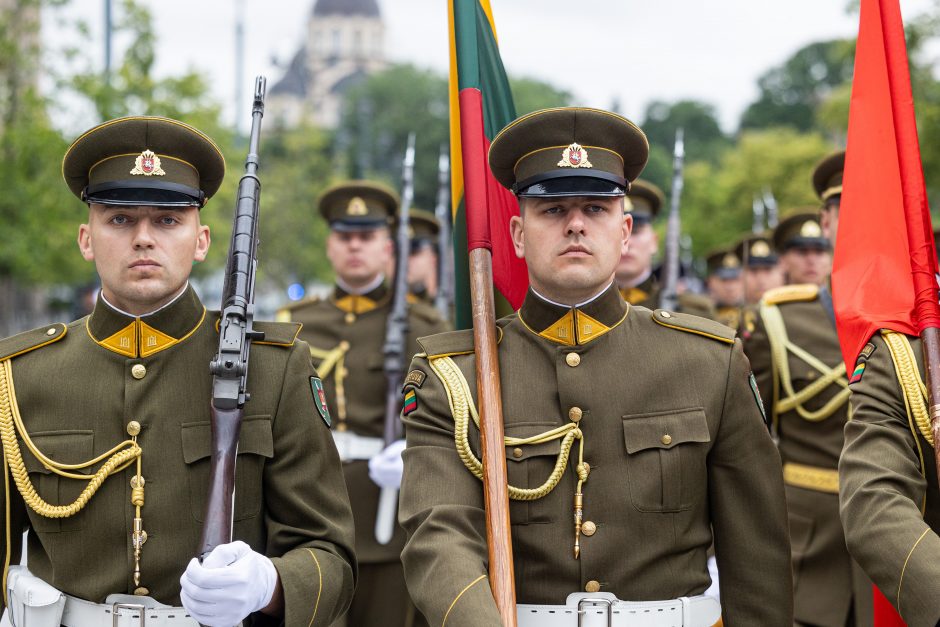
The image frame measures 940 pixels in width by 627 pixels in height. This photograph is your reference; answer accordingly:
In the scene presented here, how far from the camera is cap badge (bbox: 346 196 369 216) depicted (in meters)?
7.60

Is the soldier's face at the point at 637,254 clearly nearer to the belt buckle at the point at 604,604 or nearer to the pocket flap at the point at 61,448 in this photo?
the belt buckle at the point at 604,604

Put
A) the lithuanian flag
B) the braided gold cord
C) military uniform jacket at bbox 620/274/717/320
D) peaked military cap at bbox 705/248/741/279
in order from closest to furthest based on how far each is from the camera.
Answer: the braided gold cord → the lithuanian flag → military uniform jacket at bbox 620/274/717/320 → peaked military cap at bbox 705/248/741/279

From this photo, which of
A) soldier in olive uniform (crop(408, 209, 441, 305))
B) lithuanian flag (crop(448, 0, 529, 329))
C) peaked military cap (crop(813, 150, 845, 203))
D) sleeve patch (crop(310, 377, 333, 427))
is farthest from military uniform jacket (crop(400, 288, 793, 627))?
soldier in olive uniform (crop(408, 209, 441, 305))

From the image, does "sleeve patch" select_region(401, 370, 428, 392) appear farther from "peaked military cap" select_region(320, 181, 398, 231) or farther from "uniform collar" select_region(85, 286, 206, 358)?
"peaked military cap" select_region(320, 181, 398, 231)

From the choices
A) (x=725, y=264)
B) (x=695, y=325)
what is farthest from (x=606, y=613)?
(x=725, y=264)

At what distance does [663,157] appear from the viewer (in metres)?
65.4

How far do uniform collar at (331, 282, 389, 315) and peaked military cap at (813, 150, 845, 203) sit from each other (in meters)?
2.92

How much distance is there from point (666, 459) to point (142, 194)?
1749 millimetres

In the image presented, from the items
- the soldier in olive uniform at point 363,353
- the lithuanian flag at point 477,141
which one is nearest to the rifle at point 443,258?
the soldier in olive uniform at point 363,353

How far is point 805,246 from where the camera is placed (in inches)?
322

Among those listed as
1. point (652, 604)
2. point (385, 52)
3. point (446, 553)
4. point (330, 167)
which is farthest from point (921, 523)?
point (385, 52)

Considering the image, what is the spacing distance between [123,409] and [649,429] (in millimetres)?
1567

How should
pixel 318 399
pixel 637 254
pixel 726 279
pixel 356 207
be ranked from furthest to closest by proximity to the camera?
1. pixel 726 279
2. pixel 356 207
3. pixel 637 254
4. pixel 318 399

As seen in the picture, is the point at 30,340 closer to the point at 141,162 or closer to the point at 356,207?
the point at 141,162
